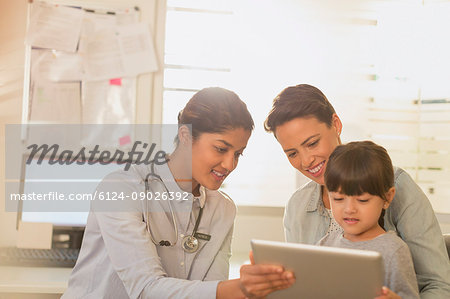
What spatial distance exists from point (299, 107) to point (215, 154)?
0.95ft

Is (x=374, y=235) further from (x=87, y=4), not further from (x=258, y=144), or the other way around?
(x=87, y=4)

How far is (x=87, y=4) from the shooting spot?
8.37 ft

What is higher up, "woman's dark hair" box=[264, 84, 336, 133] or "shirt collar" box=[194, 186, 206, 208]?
"woman's dark hair" box=[264, 84, 336, 133]

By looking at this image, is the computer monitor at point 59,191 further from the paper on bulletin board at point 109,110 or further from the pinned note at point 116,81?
the pinned note at point 116,81

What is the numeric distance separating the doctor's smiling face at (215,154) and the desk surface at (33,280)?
680mm

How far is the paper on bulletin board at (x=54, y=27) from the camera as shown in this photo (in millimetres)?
2510

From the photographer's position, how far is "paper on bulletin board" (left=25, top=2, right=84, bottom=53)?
251cm

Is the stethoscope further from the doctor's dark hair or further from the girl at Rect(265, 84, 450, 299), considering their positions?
the girl at Rect(265, 84, 450, 299)

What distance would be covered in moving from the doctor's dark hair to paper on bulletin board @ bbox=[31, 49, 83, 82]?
3.57ft

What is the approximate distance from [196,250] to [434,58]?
161 centimetres

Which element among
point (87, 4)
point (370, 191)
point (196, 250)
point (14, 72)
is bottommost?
point (196, 250)

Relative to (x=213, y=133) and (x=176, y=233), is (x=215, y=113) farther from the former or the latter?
(x=176, y=233)

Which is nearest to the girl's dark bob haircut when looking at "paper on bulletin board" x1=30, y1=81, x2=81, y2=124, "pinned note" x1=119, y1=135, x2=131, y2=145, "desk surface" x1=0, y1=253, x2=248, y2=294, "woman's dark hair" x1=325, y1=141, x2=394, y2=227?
"woman's dark hair" x1=325, y1=141, x2=394, y2=227

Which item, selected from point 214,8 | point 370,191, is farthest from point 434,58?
point 370,191
